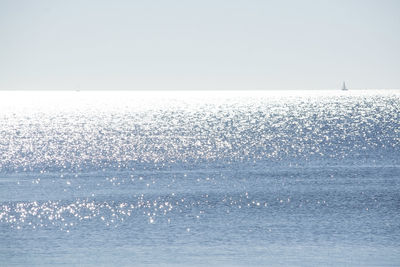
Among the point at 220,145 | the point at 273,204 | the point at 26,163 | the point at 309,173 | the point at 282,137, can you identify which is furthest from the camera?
the point at 282,137

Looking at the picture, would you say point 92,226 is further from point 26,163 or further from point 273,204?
point 26,163

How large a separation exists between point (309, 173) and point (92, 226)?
2781 cm

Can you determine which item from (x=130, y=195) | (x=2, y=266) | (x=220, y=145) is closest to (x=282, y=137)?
(x=220, y=145)

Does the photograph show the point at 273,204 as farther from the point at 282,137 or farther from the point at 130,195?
the point at 282,137

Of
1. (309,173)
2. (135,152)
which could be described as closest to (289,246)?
(309,173)

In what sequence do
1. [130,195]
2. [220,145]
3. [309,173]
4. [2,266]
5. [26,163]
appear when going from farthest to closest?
[220,145] → [26,163] → [309,173] → [130,195] → [2,266]

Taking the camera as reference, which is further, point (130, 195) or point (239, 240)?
point (130, 195)

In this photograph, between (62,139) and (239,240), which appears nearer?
(239,240)

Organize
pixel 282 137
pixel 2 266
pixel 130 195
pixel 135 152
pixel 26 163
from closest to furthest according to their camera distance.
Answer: pixel 2 266
pixel 130 195
pixel 26 163
pixel 135 152
pixel 282 137

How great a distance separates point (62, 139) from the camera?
106000mm

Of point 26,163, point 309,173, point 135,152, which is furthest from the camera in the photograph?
point 135,152

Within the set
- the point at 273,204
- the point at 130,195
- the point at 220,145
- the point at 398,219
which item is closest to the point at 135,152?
the point at 220,145

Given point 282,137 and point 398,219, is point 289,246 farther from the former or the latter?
point 282,137

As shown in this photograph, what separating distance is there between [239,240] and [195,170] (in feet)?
95.3
